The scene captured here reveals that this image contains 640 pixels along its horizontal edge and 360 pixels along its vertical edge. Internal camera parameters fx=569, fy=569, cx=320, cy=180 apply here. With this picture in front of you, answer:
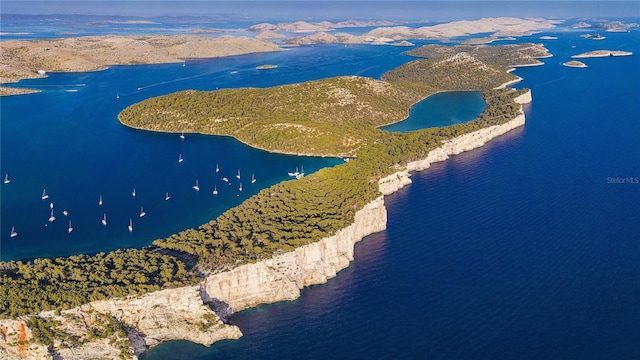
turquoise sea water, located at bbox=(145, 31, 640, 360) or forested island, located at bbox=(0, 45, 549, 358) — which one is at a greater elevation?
forested island, located at bbox=(0, 45, 549, 358)

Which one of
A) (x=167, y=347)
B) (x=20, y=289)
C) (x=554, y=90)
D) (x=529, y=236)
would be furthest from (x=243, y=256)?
(x=554, y=90)

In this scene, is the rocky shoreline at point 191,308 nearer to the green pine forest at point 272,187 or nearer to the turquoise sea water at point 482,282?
the green pine forest at point 272,187

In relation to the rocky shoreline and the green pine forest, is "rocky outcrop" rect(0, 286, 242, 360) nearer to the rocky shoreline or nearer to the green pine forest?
the rocky shoreline

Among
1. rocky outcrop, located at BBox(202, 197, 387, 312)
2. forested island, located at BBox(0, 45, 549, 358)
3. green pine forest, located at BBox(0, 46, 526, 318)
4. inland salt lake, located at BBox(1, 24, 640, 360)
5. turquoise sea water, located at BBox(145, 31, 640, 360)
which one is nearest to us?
forested island, located at BBox(0, 45, 549, 358)

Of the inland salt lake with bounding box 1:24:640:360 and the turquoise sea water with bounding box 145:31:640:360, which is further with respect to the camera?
the inland salt lake with bounding box 1:24:640:360

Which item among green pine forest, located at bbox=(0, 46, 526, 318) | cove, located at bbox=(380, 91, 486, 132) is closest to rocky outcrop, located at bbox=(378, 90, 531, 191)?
green pine forest, located at bbox=(0, 46, 526, 318)

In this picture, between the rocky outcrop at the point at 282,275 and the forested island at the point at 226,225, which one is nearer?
the forested island at the point at 226,225

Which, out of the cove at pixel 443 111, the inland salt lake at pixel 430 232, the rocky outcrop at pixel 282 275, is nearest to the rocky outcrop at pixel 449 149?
the inland salt lake at pixel 430 232
